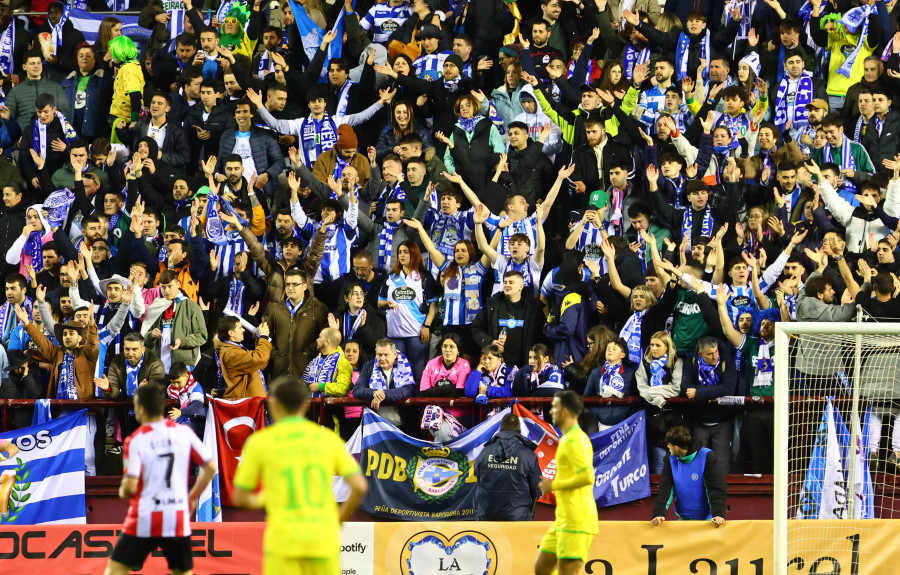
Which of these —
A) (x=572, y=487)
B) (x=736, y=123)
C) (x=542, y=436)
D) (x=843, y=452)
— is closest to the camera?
(x=572, y=487)

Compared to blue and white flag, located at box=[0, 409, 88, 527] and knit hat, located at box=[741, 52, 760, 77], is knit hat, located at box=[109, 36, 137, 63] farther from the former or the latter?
knit hat, located at box=[741, 52, 760, 77]

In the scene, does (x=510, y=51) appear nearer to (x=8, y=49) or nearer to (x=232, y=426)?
(x=232, y=426)

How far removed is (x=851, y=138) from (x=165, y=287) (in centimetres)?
812

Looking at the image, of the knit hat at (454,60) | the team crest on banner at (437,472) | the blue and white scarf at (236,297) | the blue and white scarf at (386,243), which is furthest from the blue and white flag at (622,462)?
the knit hat at (454,60)

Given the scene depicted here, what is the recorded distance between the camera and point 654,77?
16.4m

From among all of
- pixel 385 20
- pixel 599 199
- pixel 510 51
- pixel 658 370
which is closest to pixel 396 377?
pixel 658 370

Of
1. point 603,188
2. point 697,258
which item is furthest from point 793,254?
point 603,188

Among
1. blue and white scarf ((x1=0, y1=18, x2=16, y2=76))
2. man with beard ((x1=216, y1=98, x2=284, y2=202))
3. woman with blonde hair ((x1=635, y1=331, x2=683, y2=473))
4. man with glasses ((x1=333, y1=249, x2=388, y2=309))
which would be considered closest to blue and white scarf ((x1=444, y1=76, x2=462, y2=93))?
man with beard ((x1=216, y1=98, x2=284, y2=202))

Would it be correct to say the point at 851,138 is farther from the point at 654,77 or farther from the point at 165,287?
the point at 165,287

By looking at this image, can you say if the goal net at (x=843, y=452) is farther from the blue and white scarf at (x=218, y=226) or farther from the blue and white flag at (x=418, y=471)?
the blue and white scarf at (x=218, y=226)

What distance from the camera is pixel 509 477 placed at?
11.9 meters

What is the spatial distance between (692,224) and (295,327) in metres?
4.42

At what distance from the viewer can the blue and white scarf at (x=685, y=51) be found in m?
17.1

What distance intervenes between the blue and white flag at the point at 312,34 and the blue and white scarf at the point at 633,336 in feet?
21.7
